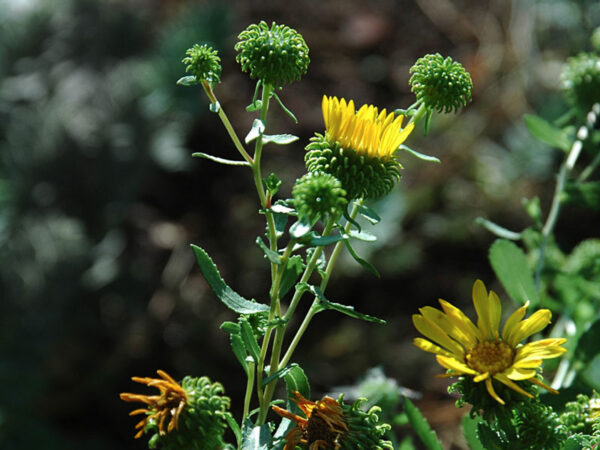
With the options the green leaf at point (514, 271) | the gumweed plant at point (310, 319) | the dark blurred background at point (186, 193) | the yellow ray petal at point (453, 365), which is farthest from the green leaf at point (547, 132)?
the dark blurred background at point (186, 193)

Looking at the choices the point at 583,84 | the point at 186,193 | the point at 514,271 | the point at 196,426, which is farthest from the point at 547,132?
the point at 186,193

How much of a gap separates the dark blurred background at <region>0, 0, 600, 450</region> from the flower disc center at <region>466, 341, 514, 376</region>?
0.99 metres

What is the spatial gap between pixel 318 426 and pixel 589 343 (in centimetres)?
30

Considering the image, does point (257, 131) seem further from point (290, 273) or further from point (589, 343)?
point (589, 343)

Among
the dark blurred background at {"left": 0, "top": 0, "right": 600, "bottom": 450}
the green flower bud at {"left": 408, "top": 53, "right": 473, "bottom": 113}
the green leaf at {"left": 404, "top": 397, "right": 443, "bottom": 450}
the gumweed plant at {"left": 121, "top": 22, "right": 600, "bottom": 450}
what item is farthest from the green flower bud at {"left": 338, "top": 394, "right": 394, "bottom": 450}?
the dark blurred background at {"left": 0, "top": 0, "right": 600, "bottom": 450}

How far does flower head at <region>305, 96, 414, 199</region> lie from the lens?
1.54 ft

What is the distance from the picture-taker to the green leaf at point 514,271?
2.11 feet


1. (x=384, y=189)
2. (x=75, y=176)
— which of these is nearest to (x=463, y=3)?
(x=75, y=176)

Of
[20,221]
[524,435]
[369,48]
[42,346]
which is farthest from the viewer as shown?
[369,48]

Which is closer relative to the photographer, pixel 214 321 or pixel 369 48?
pixel 214 321

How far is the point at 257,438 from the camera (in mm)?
457

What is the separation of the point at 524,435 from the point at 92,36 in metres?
2.05

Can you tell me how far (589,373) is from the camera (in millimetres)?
735

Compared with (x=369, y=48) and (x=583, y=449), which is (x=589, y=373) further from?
(x=369, y=48)
